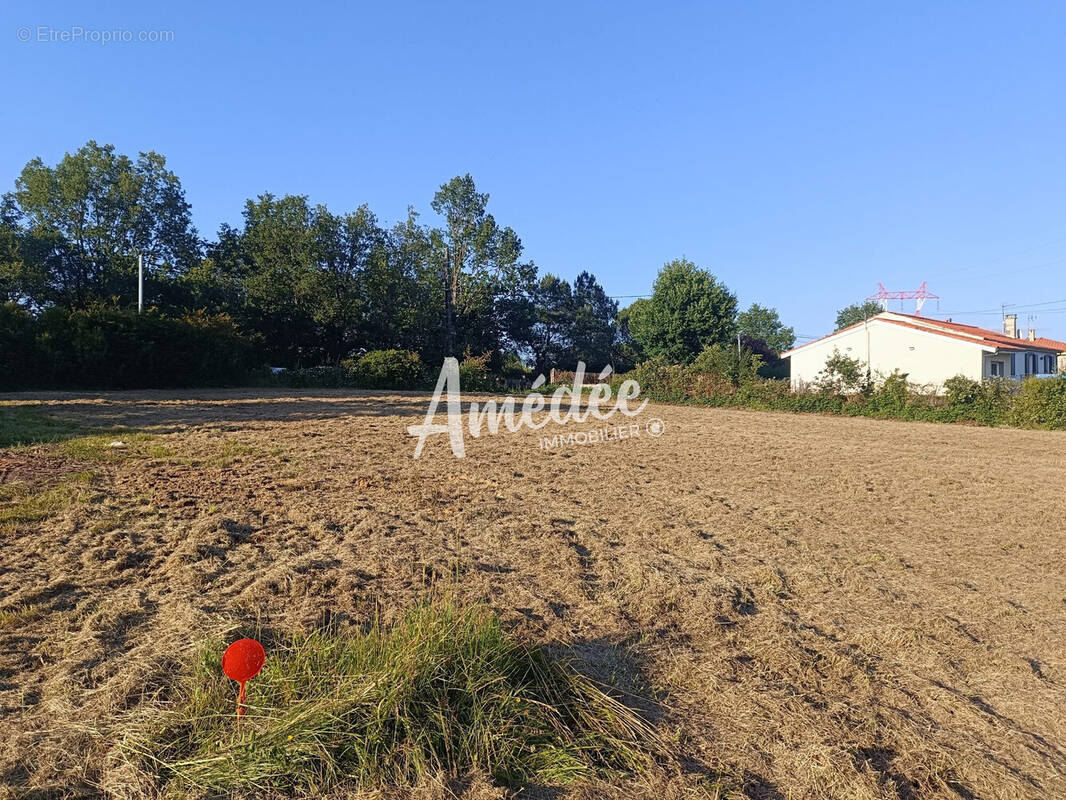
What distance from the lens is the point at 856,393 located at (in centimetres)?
2311

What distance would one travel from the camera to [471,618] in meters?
3.12

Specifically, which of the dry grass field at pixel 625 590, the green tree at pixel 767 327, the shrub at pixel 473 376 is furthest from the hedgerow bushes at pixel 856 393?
the green tree at pixel 767 327

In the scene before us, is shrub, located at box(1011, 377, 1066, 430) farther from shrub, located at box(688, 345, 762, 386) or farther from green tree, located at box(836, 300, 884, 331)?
green tree, located at box(836, 300, 884, 331)

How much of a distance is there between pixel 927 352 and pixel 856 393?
396 inches

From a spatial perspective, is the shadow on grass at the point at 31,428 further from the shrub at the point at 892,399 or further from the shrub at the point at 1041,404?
the shrub at the point at 1041,404

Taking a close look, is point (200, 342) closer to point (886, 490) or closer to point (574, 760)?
point (886, 490)

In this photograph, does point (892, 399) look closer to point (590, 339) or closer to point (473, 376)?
point (473, 376)

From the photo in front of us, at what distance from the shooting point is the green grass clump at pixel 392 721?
2.28 m

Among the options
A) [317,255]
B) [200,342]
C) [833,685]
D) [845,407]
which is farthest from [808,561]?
[317,255]

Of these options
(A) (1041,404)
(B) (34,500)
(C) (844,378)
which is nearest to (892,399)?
(C) (844,378)

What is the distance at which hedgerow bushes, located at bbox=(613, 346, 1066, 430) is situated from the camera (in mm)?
19000

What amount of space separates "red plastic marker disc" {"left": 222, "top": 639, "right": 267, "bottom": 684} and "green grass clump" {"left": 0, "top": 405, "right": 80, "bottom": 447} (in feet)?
24.5

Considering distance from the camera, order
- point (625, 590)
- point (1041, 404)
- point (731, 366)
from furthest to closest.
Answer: point (731, 366)
point (1041, 404)
point (625, 590)

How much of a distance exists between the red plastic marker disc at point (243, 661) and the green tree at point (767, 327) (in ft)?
300
